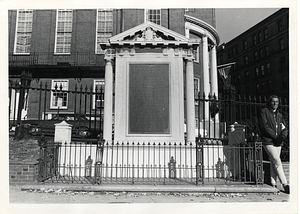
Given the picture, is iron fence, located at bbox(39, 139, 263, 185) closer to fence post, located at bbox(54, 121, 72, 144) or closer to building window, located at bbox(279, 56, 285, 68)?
fence post, located at bbox(54, 121, 72, 144)

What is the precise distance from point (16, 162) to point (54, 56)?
18069 millimetres

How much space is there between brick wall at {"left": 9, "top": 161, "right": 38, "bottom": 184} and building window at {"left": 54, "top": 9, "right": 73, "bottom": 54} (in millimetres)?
18242

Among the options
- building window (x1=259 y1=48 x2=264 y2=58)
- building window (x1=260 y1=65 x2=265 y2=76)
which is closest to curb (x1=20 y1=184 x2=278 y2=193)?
building window (x1=260 y1=65 x2=265 y2=76)

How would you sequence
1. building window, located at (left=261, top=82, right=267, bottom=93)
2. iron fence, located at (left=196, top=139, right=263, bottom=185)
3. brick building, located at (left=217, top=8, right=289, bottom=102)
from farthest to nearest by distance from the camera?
building window, located at (left=261, top=82, right=267, bottom=93) < brick building, located at (left=217, top=8, right=289, bottom=102) < iron fence, located at (left=196, top=139, right=263, bottom=185)

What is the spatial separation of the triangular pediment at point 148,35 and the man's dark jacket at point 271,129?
3367mm

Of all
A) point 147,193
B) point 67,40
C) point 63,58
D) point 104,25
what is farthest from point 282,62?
point 147,193

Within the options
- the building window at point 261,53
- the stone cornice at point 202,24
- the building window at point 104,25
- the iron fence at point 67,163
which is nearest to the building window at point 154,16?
the stone cornice at point 202,24

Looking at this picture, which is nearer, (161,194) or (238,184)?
(161,194)

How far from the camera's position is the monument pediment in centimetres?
879
